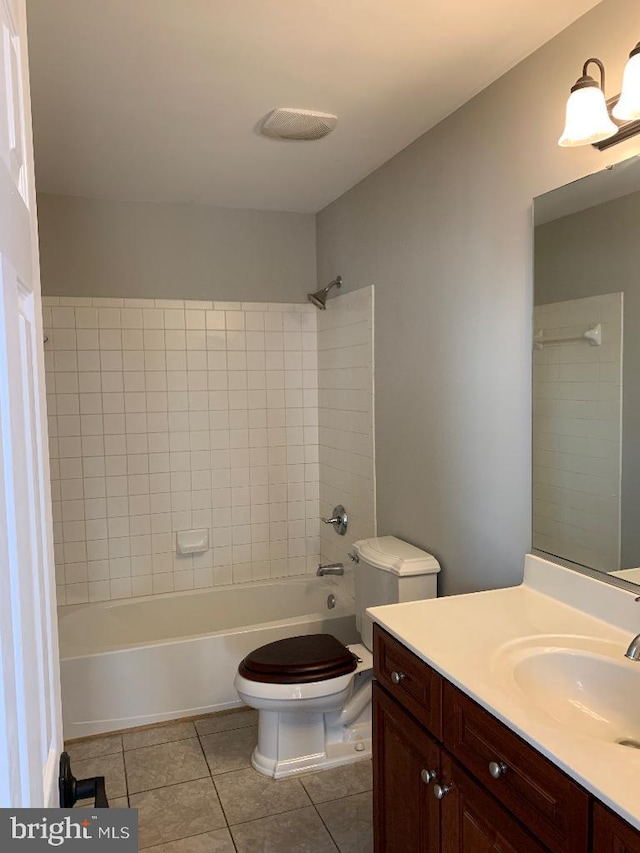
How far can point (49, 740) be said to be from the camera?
Answer: 79 cm

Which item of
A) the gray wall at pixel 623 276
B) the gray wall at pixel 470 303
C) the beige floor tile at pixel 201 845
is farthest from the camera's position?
the beige floor tile at pixel 201 845

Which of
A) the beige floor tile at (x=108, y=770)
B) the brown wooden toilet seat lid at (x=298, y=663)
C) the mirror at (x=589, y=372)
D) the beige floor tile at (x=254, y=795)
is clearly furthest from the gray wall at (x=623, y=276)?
the beige floor tile at (x=108, y=770)

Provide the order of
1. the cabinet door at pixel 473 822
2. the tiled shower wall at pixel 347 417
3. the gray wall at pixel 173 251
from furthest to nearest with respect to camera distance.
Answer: the gray wall at pixel 173 251 < the tiled shower wall at pixel 347 417 < the cabinet door at pixel 473 822

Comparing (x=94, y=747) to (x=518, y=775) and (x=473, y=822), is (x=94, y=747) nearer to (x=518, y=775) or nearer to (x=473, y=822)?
(x=473, y=822)

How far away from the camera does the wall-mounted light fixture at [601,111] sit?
141 cm

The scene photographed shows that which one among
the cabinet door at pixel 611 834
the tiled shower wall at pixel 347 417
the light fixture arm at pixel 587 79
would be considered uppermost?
the light fixture arm at pixel 587 79

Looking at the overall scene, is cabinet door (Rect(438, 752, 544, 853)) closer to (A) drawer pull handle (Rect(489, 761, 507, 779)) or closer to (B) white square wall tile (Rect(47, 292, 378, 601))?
(A) drawer pull handle (Rect(489, 761, 507, 779))

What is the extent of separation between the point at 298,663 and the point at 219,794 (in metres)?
0.56

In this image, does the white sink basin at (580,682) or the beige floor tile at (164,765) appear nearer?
the white sink basin at (580,682)

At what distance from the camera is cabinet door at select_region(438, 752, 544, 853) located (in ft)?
3.85

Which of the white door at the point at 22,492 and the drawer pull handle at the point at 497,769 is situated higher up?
the white door at the point at 22,492

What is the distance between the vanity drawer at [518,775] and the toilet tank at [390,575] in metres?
1.00

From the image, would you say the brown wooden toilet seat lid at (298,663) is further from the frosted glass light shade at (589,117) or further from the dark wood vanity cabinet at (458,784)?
the frosted glass light shade at (589,117)

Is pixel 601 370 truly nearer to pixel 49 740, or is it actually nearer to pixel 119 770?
pixel 49 740
